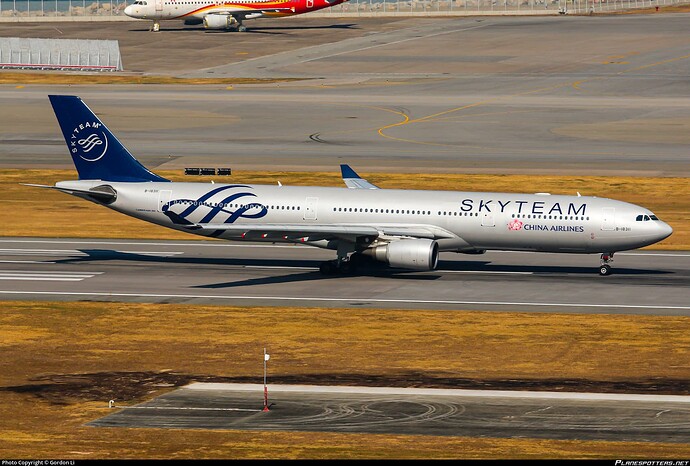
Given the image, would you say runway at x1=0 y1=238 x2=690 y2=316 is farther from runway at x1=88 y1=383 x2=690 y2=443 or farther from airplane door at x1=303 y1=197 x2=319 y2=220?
runway at x1=88 y1=383 x2=690 y2=443

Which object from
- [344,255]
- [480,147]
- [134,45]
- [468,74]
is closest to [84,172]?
[344,255]

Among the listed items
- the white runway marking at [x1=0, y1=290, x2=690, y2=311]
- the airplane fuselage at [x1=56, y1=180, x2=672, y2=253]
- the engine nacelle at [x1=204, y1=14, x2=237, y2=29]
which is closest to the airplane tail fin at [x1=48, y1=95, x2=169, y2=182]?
the airplane fuselage at [x1=56, y1=180, x2=672, y2=253]

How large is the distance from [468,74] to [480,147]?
137 feet

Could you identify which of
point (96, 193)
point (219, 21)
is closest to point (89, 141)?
point (96, 193)

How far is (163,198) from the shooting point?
2650 inches

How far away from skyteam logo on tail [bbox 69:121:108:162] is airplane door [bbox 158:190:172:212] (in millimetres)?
4217

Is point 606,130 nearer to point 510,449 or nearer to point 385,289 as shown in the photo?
point 385,289

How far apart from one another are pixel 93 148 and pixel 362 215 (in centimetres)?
1550

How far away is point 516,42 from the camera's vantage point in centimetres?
17275

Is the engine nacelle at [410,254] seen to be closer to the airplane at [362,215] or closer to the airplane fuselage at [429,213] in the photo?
the airplane at [362,215]

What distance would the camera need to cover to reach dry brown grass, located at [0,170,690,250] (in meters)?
79.2

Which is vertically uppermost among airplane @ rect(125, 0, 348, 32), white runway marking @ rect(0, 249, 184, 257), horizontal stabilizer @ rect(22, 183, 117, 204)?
airplane @ rect(125, 0, 348, 32)

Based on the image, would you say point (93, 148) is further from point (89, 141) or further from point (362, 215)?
point (362, 215)

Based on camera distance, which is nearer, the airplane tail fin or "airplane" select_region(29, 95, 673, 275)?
"airplane" select_region(29, 95, 673, 275)
